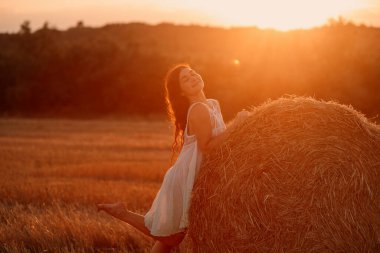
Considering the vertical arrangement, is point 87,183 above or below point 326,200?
below

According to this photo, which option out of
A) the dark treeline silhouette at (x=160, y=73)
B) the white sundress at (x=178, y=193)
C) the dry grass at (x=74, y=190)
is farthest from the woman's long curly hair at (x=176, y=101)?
the dark treeline silhouette at (x=160, y=73)

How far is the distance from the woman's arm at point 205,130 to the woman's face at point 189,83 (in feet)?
0.75

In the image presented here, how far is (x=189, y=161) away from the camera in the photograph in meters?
5.17

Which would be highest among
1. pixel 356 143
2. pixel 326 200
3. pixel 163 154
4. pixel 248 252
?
pixel 356 143

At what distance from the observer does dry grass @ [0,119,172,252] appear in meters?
6.15

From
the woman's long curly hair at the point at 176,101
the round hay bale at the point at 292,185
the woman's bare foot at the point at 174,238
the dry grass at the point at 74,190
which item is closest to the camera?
the round hay bale at the point at 292,185

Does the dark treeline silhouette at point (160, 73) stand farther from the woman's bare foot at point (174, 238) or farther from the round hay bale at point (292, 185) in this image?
the round hay bale at point (292, 185)

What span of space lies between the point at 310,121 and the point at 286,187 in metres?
0.56

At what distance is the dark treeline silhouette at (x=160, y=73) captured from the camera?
30078mm

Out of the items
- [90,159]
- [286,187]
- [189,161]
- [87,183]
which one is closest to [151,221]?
[189,161]

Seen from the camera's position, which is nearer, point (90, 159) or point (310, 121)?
point (310, 121)

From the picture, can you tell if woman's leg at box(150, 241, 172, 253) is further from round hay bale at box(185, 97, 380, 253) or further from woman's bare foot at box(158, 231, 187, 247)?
round hay bale at box(185, 97, 380, 253)

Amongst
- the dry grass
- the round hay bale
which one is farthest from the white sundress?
the dry grass

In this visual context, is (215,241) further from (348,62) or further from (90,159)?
(348,62)
